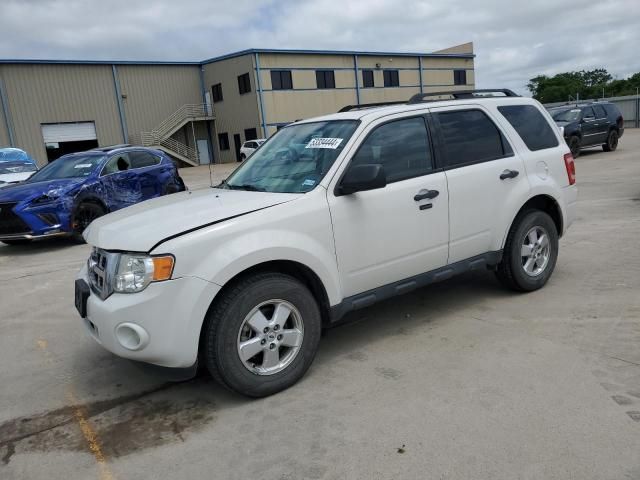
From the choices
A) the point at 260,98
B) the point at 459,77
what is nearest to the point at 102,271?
the point at 260,98

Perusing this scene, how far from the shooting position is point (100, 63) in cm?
3722

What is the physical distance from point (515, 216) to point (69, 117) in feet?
127

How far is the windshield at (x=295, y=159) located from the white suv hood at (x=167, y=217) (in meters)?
0.19

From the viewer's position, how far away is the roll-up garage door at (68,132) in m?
36.9

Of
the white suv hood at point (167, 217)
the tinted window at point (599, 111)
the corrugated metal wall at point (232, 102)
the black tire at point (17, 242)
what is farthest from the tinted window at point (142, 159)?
the corrugated metal wall at point (232, 102)

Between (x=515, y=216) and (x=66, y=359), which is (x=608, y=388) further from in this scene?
(x=66, y=359)

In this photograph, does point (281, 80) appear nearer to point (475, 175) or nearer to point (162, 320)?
point (475, 175)

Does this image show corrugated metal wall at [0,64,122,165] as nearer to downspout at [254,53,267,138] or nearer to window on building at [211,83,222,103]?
window on building at [211,83,222,103]

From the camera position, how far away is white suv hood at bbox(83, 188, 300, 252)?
126 inches

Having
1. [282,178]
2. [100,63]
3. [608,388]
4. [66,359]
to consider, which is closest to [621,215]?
[608,388]

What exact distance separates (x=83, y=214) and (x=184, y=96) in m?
35.0

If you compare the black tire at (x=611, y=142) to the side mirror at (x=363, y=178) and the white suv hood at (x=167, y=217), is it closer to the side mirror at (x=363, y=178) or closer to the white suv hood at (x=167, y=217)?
the side mirror at (x=363, y=178)

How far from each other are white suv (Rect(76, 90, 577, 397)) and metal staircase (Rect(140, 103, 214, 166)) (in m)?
37.8

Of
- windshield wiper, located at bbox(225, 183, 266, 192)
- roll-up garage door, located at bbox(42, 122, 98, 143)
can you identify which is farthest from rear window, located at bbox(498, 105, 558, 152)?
roll-up garage door, located at bbox(42, 122, 98, 143)
